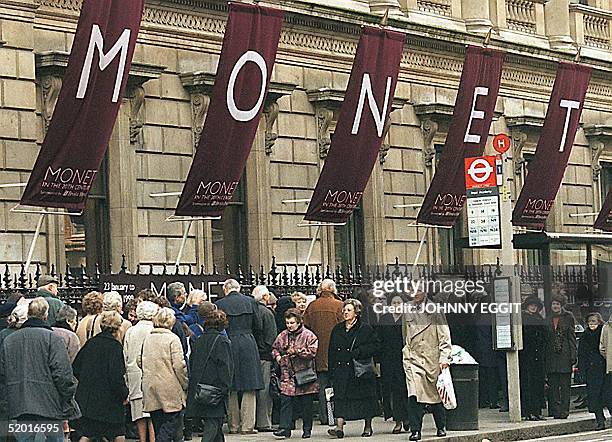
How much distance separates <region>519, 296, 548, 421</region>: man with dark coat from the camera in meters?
27.4

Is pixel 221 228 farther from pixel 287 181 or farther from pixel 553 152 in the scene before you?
pixel 553 152

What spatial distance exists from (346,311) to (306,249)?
9.79m

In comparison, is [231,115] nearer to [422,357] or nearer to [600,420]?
[422,357]

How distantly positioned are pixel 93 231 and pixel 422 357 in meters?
7.92

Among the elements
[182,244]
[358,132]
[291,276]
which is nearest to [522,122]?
[291,276]

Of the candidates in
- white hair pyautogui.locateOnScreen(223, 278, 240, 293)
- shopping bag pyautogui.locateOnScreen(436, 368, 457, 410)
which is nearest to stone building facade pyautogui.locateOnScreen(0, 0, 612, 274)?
white hair pyautogui.locateOnScreen(223, 278, 240, 293)

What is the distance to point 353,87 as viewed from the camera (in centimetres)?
3088

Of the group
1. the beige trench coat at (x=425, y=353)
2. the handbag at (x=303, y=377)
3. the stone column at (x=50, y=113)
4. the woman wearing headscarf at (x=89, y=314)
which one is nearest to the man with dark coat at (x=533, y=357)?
the beige trench coat at (x=425, y=353)

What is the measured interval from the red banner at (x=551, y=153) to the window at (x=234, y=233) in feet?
18.6

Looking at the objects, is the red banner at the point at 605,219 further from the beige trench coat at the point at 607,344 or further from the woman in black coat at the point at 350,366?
the woman in black coat at the point at 350,366

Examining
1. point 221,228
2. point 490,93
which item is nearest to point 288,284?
point 221,228

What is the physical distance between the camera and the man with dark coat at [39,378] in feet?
61.8

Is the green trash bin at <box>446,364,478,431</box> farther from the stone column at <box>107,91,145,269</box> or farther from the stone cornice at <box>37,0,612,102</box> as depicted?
the stone cornice at <box>37,0,612,102</box>

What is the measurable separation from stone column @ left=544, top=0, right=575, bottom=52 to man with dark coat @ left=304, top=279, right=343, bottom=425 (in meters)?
18.1
